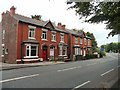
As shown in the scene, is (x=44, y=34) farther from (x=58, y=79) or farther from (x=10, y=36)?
(x=58, y=79)

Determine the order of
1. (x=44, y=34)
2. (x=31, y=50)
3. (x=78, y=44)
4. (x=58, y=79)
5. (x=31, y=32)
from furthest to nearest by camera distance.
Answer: (x=78, y=44) < (x=44, y=34) < (x=31, y=32) < (x=31, y=50) < (x=58, y=79)

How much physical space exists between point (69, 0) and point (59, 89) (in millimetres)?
4219

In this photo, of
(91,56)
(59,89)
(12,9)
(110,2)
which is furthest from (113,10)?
(91,56)

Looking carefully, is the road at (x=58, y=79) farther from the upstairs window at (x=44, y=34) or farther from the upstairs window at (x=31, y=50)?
the upstairs window at (x=44, y=34)

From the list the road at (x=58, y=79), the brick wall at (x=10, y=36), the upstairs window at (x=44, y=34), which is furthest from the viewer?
the upstairs window at (x=44, y=34)

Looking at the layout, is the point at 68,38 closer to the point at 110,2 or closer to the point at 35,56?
the point at 35,56

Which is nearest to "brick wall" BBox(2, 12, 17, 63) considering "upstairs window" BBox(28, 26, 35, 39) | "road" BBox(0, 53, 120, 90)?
"upstairs window" BBox(28, 26, 35, 39)

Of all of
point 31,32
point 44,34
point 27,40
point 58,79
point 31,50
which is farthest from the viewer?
point 44,34

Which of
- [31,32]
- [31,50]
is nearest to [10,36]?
[31,32]

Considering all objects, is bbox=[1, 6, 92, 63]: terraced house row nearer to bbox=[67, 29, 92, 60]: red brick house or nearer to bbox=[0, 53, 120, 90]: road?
bbox=[67, 29, 92, 60]: red brick house

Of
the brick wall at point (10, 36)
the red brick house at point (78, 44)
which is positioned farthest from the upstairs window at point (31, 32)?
the red brick house at point (78, 44)

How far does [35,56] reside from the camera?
3497 cm

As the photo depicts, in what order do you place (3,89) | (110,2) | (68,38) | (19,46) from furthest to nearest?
(68,38) < (19,46) < (3,89) < (110,2)

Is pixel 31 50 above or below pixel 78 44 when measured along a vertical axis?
below
